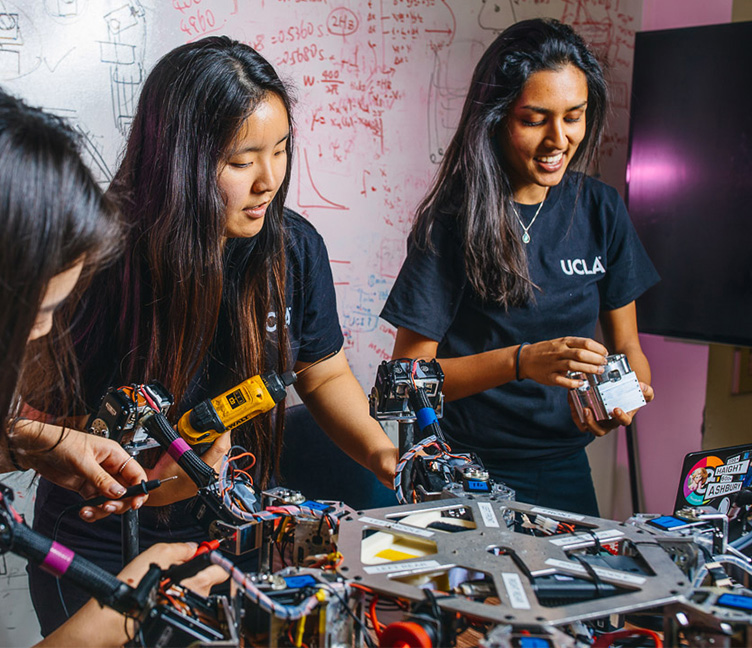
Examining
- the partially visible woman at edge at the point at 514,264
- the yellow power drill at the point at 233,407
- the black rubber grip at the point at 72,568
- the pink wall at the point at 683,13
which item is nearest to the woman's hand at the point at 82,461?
the yellow power drill at the point at 233,407

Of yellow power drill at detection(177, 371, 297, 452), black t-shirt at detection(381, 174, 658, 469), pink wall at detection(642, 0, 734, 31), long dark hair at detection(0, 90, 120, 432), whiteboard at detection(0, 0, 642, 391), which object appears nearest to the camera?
long dark hair at detection(0, 90, 120, 432)

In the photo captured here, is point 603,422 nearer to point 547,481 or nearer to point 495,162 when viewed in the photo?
point 547,481

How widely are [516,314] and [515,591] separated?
94 centimetres

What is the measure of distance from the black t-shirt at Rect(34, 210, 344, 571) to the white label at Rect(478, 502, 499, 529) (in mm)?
552

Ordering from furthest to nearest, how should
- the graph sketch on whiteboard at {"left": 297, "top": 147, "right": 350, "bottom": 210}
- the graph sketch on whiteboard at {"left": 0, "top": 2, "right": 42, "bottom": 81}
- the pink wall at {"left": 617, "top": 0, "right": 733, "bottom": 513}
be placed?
the pink wall at {"left": 617, "top": 0, "right": 733, "bottom": 513}
the graph sketch on whiteboard at {"left": 297, "top": 147, "right": 350, "bottom": 210}
the graph sketch on whiteboard at {"left": 0, "top": 2, "right": 42, "bottom": 81}

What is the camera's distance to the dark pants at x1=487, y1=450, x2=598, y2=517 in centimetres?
175

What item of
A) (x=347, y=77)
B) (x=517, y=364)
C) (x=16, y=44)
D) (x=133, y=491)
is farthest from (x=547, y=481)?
(x=16, y=44)

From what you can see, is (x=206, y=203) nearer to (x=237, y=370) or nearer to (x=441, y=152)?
(x=237, y=370)

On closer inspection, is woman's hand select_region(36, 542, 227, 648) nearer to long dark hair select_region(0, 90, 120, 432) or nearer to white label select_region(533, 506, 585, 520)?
long dark hair select_region(0, 90, 120, 432)

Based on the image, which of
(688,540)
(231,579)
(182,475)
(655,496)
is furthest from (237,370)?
(655,496)

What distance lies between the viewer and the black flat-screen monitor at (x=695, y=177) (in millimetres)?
2357

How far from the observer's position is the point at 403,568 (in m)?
0.95

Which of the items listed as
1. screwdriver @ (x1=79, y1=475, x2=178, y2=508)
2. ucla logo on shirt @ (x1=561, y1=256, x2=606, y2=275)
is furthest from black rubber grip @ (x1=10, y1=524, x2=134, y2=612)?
ucla logo on shirt @ (x1=561, y1=256, x2=606, y2=275)

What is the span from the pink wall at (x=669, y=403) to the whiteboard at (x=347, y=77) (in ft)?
0.62
